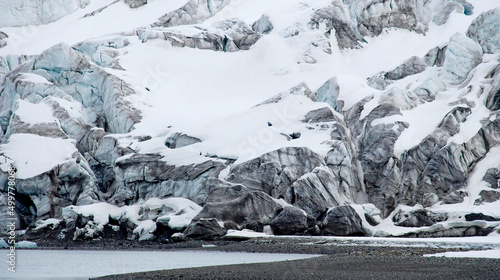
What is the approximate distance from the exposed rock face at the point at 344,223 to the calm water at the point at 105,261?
13913 mm

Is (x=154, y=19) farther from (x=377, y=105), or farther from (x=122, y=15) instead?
(x=377, y=105)

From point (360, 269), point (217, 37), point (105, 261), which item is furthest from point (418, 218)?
point (217, 37)

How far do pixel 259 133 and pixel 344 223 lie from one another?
16717mm

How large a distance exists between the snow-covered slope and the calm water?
9846mm

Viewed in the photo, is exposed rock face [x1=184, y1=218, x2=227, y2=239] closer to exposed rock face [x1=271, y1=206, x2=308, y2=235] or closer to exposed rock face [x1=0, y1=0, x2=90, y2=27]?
exposed rock face [x1=271, y1=206, x2=308, y2=235]

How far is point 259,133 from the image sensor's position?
63.4 m

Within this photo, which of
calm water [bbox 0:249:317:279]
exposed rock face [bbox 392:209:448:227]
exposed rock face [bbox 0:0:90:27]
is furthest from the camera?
exposed rock face [bbox 0:0:90:27]

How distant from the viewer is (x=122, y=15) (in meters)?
117

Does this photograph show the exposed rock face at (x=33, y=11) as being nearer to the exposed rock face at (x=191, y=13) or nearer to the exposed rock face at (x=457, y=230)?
the exposed rock face at (x=191, y=13)

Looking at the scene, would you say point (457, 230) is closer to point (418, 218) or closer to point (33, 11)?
point (418, 218)

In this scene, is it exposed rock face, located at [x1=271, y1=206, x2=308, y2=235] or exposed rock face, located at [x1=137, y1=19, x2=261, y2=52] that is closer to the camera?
exposed rock face, located at [x1=271, y1=206, x2=308, y2=235]

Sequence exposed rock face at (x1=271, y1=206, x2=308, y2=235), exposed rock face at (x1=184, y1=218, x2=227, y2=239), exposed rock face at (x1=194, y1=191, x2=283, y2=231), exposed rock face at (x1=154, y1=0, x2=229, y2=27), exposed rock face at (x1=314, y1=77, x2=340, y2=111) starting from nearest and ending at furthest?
exposed rock face at (x1=184, y1=218, x2=227, y2=239)
exposed rock face at (x1=194, y1=191, x2=283, y2=231)
exposed rock face at (x1=271, y1=206, x2=308, y2=235)
exposed rock face at (x1=314, y1=77, x2=340, y2=111)
exposed rock face at (x1=154, y1=0, x2=229, y2=27)

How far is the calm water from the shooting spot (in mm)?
28859

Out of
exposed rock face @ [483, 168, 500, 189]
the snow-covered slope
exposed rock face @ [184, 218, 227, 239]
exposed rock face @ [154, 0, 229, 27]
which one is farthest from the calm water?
exposed rock face @ [154, 0, 229, 27]
